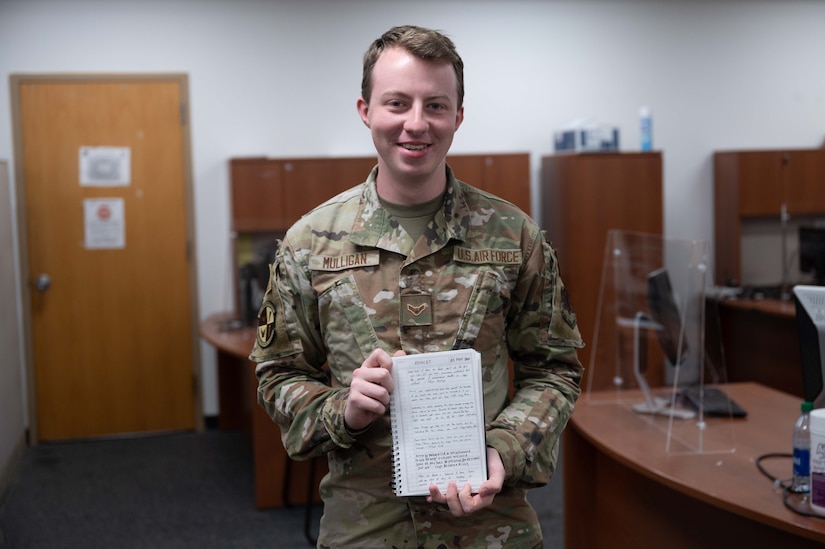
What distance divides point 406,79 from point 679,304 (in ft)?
4.76

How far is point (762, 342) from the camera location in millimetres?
4926

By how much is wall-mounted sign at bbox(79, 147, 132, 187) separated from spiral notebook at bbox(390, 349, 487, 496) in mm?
4016

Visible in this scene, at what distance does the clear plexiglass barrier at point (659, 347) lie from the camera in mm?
2361

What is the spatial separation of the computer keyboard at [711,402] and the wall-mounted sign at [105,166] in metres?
3.54

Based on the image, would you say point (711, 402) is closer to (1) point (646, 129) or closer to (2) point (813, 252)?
(2) point (813, 252)

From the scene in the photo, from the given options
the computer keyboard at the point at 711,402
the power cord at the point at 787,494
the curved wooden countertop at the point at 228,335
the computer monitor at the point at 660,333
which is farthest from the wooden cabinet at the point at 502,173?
the power cord at the point at 787,494

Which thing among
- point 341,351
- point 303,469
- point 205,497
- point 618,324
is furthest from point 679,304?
point 205,497

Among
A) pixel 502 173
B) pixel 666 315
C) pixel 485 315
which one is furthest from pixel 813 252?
pixel 485 315

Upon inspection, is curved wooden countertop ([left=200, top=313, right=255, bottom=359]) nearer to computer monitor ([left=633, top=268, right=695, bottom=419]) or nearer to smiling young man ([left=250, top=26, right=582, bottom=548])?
computer monitor ([left=633, top=268, right=695, bottom=419])

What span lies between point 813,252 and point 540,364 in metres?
4.09

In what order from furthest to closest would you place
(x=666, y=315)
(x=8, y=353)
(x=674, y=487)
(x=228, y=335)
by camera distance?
(x=8, y=353) → (x=228, y=335) → (x=666, y=315) → (x=674, y=487)

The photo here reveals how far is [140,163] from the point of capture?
4.83 meters

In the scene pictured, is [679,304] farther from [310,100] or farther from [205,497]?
[310,100]

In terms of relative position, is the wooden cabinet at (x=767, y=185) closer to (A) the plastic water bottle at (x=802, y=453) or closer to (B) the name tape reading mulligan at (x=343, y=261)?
(A) the plastic water bottle at (x=802, y=453)
